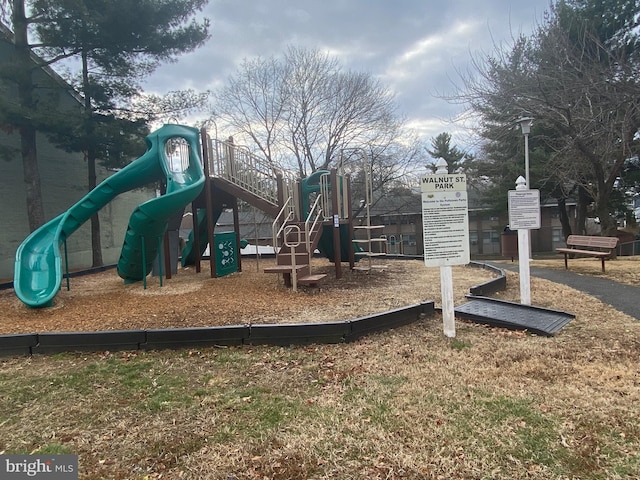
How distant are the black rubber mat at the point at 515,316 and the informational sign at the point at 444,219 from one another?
110cm

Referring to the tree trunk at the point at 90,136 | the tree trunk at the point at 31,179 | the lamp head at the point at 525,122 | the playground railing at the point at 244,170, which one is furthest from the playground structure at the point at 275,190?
the tree trunk at the point at 31,179

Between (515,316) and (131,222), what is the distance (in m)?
7.38

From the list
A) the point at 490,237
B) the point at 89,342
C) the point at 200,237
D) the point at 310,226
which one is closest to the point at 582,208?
the point at 490,237

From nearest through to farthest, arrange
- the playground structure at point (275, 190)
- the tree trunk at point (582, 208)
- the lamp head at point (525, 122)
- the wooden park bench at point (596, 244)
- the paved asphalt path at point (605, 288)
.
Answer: the paved asphalt path at point (605, 288) → the playground structure at point (275, 190) → the wooden park bench at point (596, 244) → the lamp head at point (525, 122) → the tree trunk at point (582, 208)

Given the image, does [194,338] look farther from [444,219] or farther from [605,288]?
[605,288]

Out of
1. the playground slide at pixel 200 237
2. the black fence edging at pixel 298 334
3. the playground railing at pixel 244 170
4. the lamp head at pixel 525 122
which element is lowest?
the black fence edging at pixel 298 334

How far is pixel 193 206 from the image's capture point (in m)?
11.5

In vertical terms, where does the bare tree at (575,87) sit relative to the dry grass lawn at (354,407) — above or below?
above

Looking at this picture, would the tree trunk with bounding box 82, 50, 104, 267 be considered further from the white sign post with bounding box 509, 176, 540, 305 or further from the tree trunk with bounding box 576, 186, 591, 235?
the tree trunk with bounding box 576, 186, 591, 235

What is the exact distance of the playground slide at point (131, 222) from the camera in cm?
748

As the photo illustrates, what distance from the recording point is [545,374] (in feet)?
11.7

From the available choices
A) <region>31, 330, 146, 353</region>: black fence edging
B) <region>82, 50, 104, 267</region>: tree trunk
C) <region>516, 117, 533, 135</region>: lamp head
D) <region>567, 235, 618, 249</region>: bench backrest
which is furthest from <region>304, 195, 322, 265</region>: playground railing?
<region>82, 50, 104, 267</region>: tree trunk

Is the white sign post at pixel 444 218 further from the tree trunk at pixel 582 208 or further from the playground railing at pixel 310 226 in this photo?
the tree trunk at pixel 582 208

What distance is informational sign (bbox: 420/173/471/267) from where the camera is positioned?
4688mm
